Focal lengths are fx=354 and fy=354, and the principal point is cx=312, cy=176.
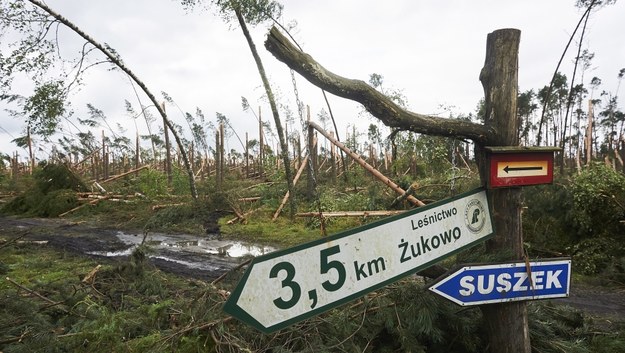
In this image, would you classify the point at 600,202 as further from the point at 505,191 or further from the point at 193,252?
the point at 193,252

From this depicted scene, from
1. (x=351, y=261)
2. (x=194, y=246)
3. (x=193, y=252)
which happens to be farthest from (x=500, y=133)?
(x=194, y=246)

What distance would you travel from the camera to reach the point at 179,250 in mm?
8336

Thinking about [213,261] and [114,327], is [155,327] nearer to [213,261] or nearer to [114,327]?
[114,327]

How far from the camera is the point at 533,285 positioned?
2.00 m

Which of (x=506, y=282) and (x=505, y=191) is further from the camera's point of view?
(x=505, y=191)

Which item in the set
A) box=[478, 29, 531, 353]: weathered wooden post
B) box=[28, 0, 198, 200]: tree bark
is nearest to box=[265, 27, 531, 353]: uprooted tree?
box=[478, 29, 531, 353]: weathered wooden post

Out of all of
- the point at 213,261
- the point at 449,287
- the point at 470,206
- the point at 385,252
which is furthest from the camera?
the point at 213,261

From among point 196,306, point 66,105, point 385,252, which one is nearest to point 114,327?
point 196,306

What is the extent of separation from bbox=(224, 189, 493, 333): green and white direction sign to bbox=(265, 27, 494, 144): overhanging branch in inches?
14.7

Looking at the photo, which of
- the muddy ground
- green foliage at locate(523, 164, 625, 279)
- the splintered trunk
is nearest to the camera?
the muddy ground

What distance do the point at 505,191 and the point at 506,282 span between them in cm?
52

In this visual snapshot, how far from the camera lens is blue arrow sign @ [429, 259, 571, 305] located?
6.25 feet

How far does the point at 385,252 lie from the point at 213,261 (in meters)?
6.14

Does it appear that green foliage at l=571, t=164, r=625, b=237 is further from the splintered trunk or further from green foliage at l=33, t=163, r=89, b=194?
green foliage at l=33, t=163, r=89, b=194
